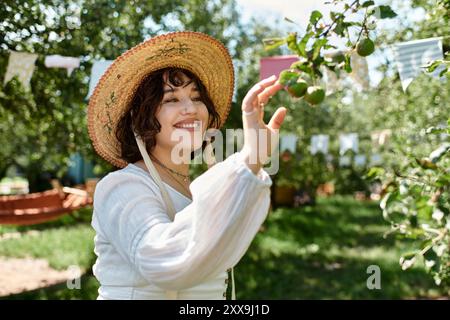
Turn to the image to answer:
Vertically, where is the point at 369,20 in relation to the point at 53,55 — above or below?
below

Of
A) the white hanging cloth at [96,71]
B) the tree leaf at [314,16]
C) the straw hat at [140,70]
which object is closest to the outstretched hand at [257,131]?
the tree leaf at [314,16]

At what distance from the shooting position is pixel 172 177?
167cm

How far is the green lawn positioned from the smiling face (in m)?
4.12

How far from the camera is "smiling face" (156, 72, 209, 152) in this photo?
5.17 feet

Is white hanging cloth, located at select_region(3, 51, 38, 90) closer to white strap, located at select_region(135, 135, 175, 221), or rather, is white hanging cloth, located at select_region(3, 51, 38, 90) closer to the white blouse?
white strap, located at select_region(135, 135, 175, 221)

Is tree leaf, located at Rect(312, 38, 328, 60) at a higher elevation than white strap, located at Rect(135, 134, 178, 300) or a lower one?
higher

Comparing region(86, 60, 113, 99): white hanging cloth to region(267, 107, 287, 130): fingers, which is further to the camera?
region(86, 60, 113, 99): white hanging cloth

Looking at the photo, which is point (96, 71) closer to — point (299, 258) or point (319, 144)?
point (299, 258)

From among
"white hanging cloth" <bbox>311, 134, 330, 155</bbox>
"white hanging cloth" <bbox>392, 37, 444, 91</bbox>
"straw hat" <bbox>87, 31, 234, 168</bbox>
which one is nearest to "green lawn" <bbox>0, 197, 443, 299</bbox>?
"white hanging cloth" <bbox>311, 134, 330, 155</bbox>

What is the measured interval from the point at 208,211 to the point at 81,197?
910 cm

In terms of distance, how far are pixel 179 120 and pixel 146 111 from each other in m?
0.12
